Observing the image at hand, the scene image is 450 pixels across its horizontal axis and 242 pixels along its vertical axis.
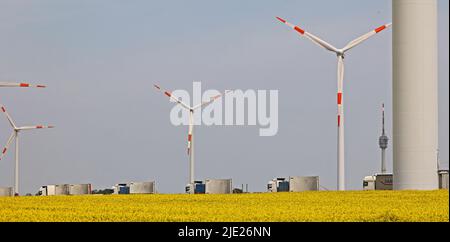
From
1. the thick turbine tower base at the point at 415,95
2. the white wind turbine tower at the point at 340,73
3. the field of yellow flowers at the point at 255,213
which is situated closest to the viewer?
the field of yellow flowers at the point at 255,213

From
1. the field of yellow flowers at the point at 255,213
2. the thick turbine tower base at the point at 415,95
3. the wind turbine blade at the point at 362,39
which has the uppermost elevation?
the wind turbine blade at the point at 362,39

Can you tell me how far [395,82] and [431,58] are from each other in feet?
11.4

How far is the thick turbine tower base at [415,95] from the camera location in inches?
2830

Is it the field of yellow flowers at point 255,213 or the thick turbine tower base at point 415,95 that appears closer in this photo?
the field of yellow flowers at point 255,213

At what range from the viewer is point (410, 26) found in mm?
73000

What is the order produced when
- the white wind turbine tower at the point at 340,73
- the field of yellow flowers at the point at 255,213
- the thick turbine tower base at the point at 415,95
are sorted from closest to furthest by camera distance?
the field of yellow flowers at the point at 255,213
the thick turbine tower base at the point at 415,95
the white wind turbine tower at the point at 340,73

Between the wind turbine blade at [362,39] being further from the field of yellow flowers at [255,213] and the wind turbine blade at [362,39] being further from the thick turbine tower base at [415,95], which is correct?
the field of yellow flowers at [255,213]

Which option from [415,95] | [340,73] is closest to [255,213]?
[415,95]

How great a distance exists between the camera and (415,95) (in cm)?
7194

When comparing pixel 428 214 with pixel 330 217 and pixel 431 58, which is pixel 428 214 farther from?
pixel 431 58

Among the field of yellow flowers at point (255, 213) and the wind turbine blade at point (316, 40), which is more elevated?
the wind turbine blade at point (316, 40)

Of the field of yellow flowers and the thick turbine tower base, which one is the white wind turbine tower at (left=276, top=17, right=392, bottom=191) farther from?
the field of yellow flowers

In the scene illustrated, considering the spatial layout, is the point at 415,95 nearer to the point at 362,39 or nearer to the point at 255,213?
the point at 362,39

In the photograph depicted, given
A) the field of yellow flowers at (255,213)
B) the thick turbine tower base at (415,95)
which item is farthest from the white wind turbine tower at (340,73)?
the field of yellow flowers at (255,213)
